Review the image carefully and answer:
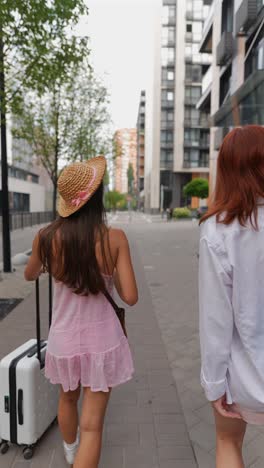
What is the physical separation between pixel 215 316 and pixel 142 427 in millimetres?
1813

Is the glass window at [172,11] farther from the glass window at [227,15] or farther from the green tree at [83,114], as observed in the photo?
the green tree at [83,114]

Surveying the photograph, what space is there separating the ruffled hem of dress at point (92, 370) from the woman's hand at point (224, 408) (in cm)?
59

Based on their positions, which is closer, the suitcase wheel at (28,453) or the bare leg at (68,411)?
the bare leg at (68,411)

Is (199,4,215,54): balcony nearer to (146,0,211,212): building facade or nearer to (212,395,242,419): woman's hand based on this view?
(146,0,211,212): building facade

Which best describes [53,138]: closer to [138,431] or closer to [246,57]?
[246,57]

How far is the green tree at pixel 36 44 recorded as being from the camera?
21.6ft

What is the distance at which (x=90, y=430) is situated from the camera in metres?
1.98

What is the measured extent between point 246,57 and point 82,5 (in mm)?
13272

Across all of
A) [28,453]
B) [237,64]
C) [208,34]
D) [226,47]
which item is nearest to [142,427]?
[28,453]

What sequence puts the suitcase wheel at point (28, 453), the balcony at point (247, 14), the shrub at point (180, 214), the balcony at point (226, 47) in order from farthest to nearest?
1. the shrub at point (180, 214)
2. the balcony at point (226, 47)
3. the balcony at point (247, 14)
4. the suitcase wheel at point (28, 453)

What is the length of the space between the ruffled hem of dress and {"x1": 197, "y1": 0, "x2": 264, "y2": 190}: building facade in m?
9.39

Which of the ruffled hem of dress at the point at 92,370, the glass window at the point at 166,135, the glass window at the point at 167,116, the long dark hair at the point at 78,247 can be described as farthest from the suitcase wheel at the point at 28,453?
the glass window at the point at 167,116

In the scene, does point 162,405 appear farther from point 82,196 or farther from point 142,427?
point 82,196

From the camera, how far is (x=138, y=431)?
2873 millimetres
